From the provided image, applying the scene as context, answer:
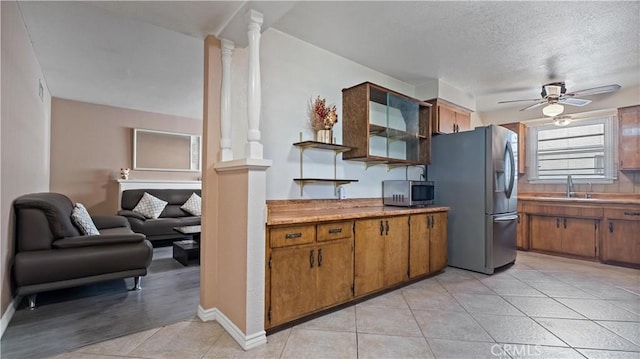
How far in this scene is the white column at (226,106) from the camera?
2.44 meters

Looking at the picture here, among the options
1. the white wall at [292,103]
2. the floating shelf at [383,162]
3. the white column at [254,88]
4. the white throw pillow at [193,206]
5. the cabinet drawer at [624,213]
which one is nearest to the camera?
the white column at [254,88]

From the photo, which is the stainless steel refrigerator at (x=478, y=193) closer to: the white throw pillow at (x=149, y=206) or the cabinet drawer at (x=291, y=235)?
the cabinet drawer at (x=291, y=235)

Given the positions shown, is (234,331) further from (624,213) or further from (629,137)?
(629,137)

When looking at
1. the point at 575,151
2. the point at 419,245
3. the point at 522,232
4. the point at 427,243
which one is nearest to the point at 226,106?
the point at 419,245

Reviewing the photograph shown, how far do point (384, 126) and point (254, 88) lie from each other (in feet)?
6.03

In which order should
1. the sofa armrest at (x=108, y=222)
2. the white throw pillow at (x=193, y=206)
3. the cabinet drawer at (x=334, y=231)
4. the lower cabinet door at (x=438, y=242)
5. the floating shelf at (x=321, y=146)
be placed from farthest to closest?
the white throw pillow at (x=193, y=206), the sofa armrest at (x=108, y=222), the lower cabinet door at (x=438, y=242), the floating shelf at (x=321, y=146), the cabinet drawer at (x=334, y=231)

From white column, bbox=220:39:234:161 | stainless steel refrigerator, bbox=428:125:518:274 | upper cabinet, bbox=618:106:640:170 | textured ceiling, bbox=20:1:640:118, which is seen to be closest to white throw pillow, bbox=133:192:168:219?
textured ceiling, bbox=20:1:640:118

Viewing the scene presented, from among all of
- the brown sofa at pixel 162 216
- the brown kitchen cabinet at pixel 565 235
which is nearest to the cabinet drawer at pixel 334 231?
the brown sofa at pixel 162 216

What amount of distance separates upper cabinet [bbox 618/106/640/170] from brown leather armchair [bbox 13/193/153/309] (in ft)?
20.8

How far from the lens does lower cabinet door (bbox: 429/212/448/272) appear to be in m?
3.50

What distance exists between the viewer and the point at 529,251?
4.89 meters

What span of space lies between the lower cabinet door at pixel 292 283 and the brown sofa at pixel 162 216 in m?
2.92

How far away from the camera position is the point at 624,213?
4000mm

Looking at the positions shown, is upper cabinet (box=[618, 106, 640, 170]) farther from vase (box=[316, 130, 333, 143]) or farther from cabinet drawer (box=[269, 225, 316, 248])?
cabinet drawer (box=[269, 225, 316, 248])
